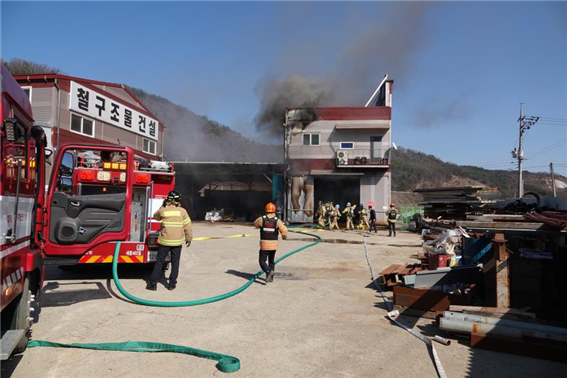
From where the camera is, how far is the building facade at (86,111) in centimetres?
1558

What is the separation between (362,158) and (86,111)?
1568 cm

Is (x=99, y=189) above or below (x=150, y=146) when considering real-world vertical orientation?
below

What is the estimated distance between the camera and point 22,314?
336cm

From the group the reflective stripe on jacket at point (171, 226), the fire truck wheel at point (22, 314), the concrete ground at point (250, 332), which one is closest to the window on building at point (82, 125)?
the concrete ground at point (250, 332)

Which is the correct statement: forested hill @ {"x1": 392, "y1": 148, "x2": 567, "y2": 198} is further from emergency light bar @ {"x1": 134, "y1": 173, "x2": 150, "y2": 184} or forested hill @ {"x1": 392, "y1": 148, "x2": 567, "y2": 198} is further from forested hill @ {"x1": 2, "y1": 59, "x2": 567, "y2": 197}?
emergency light bar @ {"x1": 134, "y1": 173, "x2": 150, "y2": 184}

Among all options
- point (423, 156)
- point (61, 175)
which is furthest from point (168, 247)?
point (423, 156)

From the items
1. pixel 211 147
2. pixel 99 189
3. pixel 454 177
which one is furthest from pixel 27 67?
pixel 454 177

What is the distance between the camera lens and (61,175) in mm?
6277

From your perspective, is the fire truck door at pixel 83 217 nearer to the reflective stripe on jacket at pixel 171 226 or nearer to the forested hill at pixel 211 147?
the reflective stripe on jacket at pixel 171 226

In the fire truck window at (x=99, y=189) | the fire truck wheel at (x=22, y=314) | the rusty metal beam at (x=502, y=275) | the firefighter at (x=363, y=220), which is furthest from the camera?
the firefighter at (x=363, y=220)

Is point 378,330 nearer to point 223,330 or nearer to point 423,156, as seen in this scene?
point 223,330

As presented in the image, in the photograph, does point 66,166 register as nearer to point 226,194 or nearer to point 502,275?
point 502,275

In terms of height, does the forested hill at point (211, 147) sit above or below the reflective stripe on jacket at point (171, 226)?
above

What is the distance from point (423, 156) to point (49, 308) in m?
106
